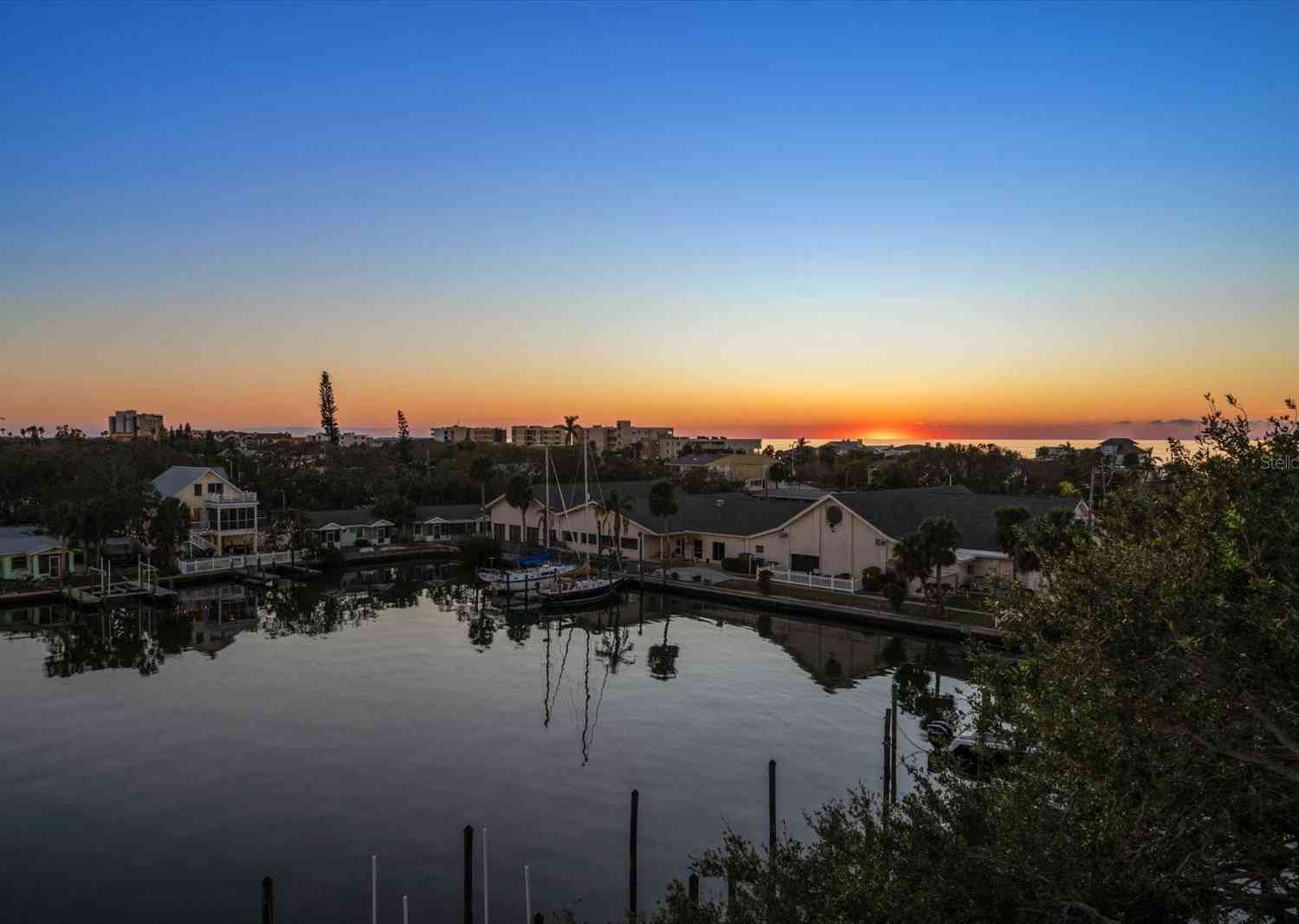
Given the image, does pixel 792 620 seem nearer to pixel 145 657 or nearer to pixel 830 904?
pixel 145 657

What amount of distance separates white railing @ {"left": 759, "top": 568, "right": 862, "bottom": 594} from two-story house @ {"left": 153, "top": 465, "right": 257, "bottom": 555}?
39.5m

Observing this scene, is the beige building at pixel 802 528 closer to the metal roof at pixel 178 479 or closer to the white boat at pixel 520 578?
the white boat at pixel 520 578

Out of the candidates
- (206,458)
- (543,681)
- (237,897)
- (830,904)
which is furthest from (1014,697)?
(206,458)

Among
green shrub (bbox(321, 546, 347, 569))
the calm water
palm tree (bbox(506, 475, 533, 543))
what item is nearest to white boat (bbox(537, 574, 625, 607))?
the calm water

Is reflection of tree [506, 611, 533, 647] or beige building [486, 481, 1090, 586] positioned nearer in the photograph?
reflection of tree [506, 611, 533, 647]

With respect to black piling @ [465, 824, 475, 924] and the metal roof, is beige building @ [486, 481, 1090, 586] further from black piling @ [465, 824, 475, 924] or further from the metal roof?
black piling @ [465, 824, 475, 924]

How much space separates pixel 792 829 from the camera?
18.5 meters

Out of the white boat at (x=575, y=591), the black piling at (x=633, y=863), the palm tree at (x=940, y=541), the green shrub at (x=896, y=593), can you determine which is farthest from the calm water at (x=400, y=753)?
the white boat at (x=575, y=591)

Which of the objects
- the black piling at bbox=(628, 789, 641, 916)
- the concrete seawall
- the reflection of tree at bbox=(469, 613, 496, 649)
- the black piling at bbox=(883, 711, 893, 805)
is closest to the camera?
the black piling at bbox=(628, 789, 641, 916)

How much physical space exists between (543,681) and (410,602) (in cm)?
1975

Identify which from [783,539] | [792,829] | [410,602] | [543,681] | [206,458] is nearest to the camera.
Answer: [792,829]

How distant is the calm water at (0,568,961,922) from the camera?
16.8 meters

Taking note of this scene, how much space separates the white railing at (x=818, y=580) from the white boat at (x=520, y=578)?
13633mm

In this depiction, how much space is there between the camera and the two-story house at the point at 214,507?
61781 mm
